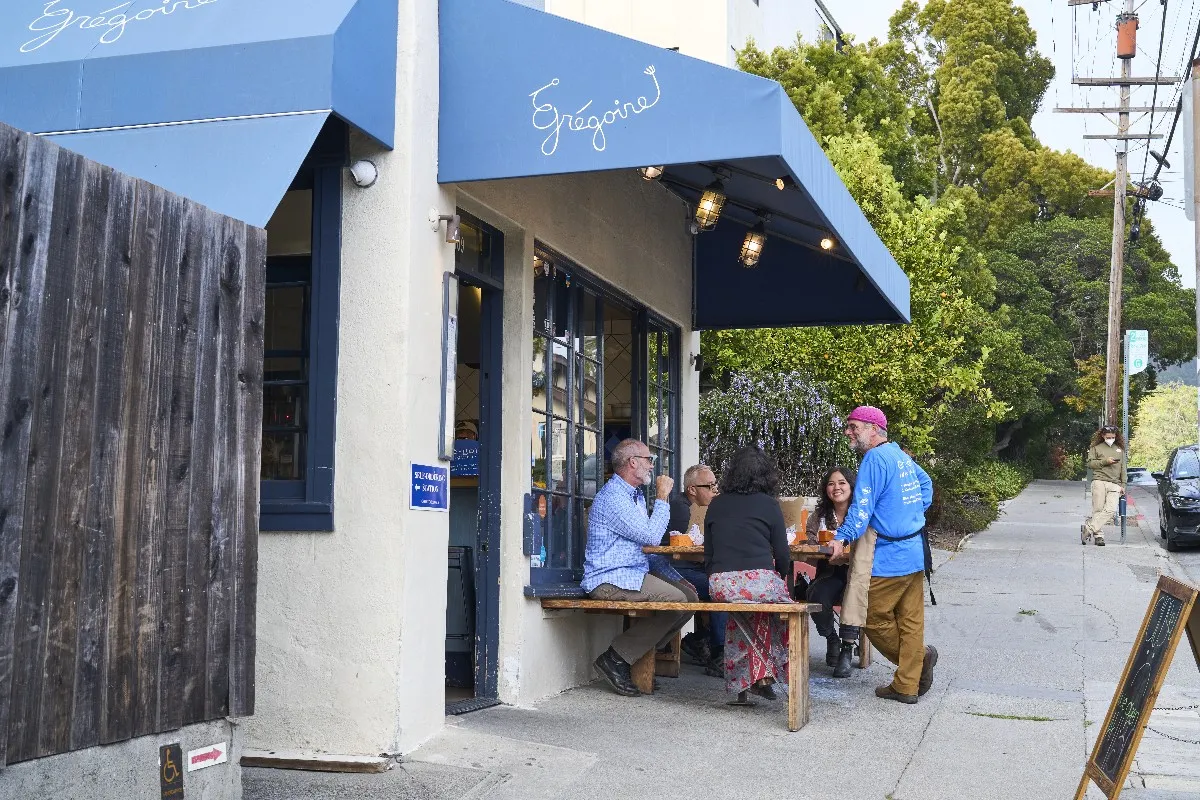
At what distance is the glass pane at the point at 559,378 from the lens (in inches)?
332

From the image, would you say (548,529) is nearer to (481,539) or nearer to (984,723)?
(481,539)

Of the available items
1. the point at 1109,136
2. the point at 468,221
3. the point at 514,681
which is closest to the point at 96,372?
the point at 468,221

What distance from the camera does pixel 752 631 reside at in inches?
314

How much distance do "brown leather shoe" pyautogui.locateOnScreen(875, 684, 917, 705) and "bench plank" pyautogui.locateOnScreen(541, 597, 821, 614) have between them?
0.87 m

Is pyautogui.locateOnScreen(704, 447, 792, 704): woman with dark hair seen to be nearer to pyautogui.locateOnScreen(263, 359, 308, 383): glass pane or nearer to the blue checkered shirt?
the blue checkered shirt

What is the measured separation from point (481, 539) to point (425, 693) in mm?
1551

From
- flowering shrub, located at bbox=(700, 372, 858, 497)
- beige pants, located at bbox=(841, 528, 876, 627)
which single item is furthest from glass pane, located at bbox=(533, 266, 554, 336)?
flowering shrub, located at bbox=(700, 372, 858, 497)

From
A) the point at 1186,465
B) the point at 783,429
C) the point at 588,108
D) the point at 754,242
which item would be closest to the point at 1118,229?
the point at 1186,465

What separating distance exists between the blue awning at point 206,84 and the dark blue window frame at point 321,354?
1.18ft

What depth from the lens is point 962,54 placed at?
3819 centimetres

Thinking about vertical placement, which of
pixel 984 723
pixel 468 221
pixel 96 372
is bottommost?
pixel 984 723

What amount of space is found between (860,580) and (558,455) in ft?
6.89

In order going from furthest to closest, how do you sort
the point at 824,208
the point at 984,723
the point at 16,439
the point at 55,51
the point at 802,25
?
1. the point at 802,25
2. the point at 984,723
3. the point at 824,208
4. the point at 55,51
5. the point at 16,439

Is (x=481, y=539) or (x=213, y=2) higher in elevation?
(x=213, y=2)
